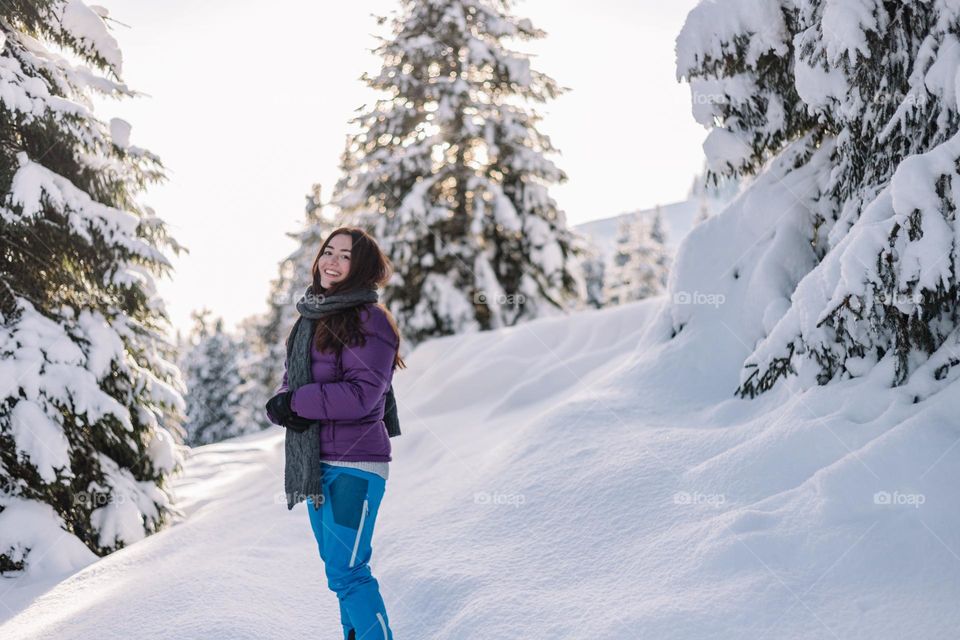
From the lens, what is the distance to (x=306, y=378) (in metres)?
2.96

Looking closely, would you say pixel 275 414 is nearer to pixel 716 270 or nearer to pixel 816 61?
pixel 816 61

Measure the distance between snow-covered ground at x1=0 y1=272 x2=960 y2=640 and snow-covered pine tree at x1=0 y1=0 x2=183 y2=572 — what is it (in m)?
0.76

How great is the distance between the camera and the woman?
2.81 metres

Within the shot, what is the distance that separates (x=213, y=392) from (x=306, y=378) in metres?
35.9

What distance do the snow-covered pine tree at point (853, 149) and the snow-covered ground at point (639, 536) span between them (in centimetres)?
34

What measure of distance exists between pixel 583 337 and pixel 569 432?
4.29 meters

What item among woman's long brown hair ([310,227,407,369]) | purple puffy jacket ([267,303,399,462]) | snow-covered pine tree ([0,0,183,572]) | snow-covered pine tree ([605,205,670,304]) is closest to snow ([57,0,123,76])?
snow-covered pine tree ([0,0,183,572])

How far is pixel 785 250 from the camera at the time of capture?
5309 mm

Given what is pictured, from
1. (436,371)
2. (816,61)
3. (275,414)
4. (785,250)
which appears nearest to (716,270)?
(785,250)
